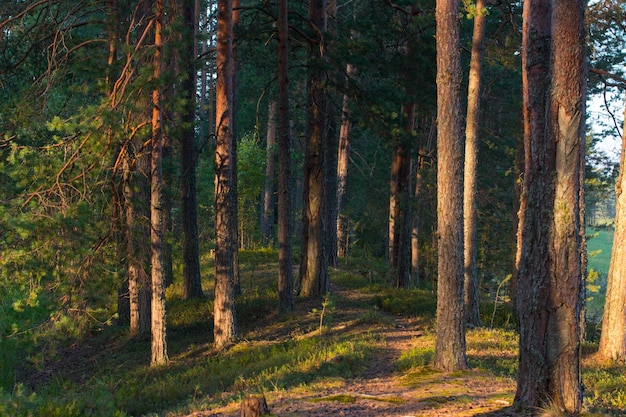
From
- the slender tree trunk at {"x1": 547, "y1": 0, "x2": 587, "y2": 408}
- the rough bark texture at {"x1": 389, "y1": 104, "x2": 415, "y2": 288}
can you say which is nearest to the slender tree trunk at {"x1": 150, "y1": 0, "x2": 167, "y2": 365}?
the rough bark texture at {"x1": 389, "y1": 104, "x2": 415, "y2": 288}

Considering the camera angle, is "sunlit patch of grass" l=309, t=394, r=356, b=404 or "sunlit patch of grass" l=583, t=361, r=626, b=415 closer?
"sunlit patch of grass" l=583, t=361, r=626, b=415

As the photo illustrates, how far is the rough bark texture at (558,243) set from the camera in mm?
6848

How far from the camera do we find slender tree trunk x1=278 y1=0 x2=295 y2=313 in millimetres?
16312

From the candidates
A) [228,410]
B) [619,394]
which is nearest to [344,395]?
→ [228,410]

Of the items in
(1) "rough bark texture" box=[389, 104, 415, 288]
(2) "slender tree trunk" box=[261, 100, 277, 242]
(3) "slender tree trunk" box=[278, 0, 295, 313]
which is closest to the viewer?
(3) "slender tree trunk" box=[278, 0, 295, 313]

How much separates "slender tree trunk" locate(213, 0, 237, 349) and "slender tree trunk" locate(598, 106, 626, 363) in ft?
26.3

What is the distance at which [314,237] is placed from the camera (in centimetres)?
1838

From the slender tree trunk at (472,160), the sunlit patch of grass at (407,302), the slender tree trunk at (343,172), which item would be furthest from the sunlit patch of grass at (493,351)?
the slender tree trunk at (343,172)

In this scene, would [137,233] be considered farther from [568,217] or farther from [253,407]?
[568,217]

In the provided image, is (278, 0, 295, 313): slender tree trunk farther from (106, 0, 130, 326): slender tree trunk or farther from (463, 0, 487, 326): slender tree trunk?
(463, 0, 487, 326): slender tree trunk

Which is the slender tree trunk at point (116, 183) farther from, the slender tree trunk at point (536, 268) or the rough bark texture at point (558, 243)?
the rough bark texture at point (558, 243)

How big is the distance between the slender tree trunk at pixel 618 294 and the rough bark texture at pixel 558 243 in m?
5.58

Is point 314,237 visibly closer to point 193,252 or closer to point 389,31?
point 193,252

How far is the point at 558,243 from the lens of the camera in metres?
6.89
